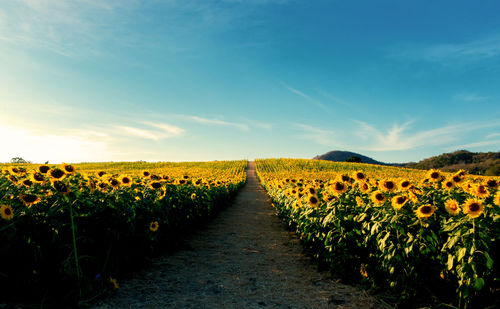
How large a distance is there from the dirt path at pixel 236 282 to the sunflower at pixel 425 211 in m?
1.43

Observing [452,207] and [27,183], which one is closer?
[452,207]

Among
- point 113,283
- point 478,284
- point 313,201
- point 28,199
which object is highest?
point 28,199

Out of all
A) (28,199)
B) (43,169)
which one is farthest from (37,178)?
(28,199)

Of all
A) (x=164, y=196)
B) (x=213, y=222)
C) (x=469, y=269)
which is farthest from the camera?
(x=213, y=222)

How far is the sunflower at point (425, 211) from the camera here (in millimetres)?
3574

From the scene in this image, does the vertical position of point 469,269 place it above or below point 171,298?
above

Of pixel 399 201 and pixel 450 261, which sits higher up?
pixel 399 201

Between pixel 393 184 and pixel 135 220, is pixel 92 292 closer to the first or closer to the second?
pixel 135 220

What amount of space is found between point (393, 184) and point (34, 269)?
5265 millimetres

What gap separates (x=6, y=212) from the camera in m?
3.24

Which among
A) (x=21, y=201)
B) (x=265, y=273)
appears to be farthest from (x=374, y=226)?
(x=21, y=201)

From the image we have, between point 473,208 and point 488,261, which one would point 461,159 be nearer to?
point 473,208

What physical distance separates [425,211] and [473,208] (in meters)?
0.51

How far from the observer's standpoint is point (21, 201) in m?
3.62
